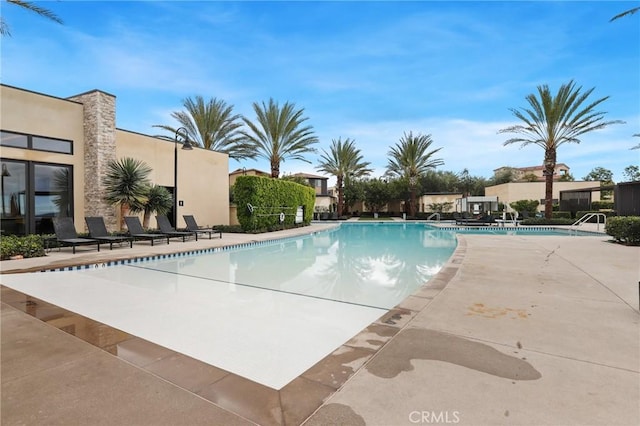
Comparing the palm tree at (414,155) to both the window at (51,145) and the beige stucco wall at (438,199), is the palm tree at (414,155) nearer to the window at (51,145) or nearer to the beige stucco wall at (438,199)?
the beige stucco wall at (438,199)

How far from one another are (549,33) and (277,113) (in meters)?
14.7

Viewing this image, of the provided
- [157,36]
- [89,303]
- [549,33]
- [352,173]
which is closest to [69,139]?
[157,36]

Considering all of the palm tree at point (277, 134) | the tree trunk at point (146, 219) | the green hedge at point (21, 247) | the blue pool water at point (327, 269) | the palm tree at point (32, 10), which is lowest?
the blue pool water at point (327, 269)

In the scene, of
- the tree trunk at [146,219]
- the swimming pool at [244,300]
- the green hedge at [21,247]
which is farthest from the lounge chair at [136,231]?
the green hedge at [21,247]

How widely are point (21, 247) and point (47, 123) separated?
5128 millimetres

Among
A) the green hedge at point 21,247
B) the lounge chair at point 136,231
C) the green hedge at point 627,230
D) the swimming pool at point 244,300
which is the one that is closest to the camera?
the swimming pool at point 244,300

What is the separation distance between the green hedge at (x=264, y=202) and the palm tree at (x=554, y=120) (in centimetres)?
1484

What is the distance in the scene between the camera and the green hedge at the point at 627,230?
10305 millimetres

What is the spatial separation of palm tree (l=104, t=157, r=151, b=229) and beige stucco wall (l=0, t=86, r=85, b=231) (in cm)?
112

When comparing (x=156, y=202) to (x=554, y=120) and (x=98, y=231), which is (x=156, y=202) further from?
(x=554, y=120)

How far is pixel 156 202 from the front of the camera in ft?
41.9

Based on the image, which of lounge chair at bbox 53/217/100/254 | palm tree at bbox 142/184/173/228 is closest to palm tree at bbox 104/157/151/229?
palm tree at bbox 142/184/173/228

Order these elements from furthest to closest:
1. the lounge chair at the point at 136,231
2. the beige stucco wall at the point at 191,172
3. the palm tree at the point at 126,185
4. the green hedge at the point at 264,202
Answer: the green hedge at the point at 264,202, the beige stucco wall at the point at 191,172, the palm tree at the point at 126,185, the lounge chair at the point at 136,231

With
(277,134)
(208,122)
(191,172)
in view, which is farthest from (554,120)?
(208,122)
